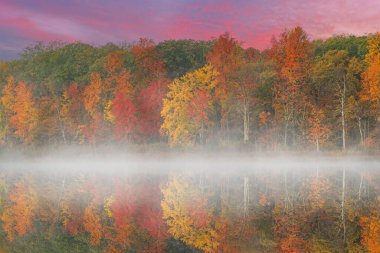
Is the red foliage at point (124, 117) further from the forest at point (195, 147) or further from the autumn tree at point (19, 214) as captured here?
the autumn tree at point (19, 214)

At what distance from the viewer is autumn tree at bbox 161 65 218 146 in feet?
207

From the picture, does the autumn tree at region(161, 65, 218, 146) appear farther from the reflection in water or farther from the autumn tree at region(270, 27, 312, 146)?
the reflection in water

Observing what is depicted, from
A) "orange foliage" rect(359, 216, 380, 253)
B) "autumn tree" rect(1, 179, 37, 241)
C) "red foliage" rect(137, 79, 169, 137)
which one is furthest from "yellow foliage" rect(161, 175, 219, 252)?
"red foliage" rect(137, 79, 169, 137)

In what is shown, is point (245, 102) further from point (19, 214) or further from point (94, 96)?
point (19, 214)

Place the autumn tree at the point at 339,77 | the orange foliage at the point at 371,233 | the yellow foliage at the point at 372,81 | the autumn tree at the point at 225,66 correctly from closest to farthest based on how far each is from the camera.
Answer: the orange foliage at the point at 371,233, the yellow foliage at the point at 372,81, the autumn tree at the point at 339,77, the autumn tree at the point at 225,66

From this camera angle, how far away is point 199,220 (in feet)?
57.8

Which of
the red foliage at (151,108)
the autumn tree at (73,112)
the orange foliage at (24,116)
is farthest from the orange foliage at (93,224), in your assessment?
the orange foliage at (24,116)

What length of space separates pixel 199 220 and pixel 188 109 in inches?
1824

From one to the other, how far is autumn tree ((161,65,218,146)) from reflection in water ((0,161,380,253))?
34548 millimetres

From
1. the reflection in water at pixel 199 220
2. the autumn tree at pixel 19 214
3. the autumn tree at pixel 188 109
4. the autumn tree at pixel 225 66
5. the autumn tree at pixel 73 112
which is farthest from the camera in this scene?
the autumn tree at pixel 73 112

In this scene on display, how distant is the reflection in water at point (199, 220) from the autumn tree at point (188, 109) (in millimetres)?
34548

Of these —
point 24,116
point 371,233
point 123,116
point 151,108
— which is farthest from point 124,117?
point 371,233

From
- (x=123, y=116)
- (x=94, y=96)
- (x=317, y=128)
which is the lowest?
(x=317, y=128)

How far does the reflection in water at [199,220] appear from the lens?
14.0 m
